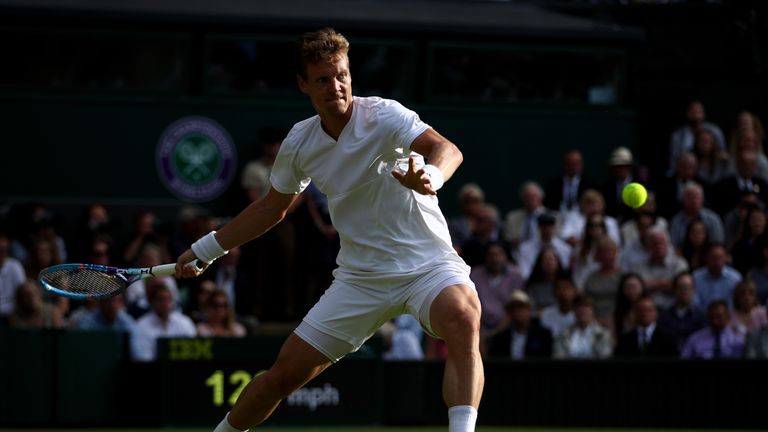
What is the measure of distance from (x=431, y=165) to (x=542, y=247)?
25.6ft

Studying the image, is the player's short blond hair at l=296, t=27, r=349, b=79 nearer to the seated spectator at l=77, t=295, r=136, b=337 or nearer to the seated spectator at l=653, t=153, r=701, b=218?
the seated spectator at l=77, t=295, r=136, b=337

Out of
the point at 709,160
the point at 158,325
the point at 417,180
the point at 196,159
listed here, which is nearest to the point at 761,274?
the point at 709,160

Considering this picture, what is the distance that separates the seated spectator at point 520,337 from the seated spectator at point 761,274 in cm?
227

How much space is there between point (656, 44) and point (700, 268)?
4746mm

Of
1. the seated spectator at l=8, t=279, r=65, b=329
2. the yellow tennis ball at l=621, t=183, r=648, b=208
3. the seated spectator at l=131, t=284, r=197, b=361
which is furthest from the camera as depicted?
the seated spectator at l=8, t=279, r=65, b=329

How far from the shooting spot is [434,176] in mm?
5824

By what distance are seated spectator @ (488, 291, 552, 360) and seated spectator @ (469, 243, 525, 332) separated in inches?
15.4

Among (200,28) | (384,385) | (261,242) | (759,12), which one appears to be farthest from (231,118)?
(759,12)

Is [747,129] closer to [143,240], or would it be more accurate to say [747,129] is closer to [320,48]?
[143,240]

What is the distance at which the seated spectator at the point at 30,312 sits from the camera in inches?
487

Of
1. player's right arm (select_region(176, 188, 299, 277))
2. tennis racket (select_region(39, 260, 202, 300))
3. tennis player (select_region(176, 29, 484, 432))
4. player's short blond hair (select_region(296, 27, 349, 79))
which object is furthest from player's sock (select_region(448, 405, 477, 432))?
tennis racket (select_region(39, 260, 202, 300))

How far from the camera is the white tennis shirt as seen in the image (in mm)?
6398

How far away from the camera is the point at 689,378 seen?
1228 centimetres

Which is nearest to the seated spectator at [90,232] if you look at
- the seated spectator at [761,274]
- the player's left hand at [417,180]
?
the seated spectator at [761,274]
